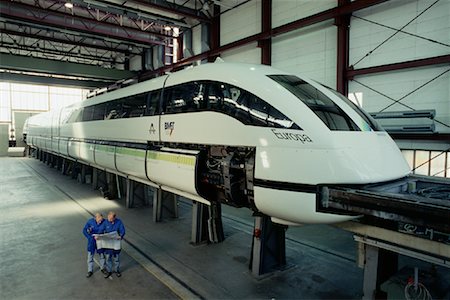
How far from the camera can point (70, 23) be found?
15.1m

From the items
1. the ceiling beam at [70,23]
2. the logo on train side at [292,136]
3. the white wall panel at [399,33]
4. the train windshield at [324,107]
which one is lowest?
the logo on train side at [292,136]

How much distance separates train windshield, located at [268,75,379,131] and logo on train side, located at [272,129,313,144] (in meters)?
0.35

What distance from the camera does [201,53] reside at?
16078 millimetres

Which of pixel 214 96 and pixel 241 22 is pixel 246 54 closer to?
pixel 241 22

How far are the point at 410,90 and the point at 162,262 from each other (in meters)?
7.77

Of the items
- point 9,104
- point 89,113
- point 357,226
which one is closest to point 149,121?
point 357,226

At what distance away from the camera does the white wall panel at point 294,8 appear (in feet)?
35.3

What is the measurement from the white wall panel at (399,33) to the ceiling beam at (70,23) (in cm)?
1082

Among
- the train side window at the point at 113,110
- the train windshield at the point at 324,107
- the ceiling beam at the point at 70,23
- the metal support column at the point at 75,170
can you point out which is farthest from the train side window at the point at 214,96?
the metal support column at the point at 75,170

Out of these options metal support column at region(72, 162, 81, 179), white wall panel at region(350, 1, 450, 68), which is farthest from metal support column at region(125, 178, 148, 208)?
white wall panel at region(350, 1, 450, 68)

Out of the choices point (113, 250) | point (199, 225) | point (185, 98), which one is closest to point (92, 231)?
point (113, 250)

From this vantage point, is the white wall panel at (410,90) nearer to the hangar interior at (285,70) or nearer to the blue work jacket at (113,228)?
the hangar interior at (285,70)

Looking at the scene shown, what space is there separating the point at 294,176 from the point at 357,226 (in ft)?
3.22

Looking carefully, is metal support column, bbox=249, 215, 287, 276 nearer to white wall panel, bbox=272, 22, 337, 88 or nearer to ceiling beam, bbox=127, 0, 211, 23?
white wall panel, bbox=272, 22, 337, 88
